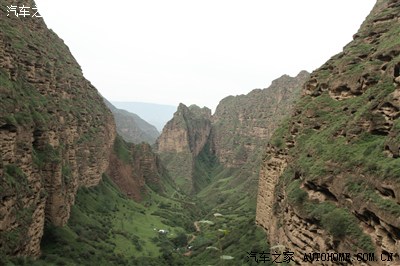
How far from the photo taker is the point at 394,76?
31.1 metres

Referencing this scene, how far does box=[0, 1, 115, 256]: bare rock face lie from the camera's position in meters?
39.4

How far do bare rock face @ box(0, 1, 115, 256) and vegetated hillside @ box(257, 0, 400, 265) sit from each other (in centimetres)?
2722

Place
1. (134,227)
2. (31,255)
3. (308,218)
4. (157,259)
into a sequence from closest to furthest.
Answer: (308,218), (31,255), (157,259), (134,227)

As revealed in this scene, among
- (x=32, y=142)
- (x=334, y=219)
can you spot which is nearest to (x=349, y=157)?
(x=334, y=219)

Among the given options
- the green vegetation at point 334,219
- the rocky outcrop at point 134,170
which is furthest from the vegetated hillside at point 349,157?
the rocky outcrop at point 134,170

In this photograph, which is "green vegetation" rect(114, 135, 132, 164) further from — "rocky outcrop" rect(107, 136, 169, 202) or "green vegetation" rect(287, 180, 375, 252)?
"green vegetation" rect(287, 180, 375, 252)

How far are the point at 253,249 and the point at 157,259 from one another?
25350mm

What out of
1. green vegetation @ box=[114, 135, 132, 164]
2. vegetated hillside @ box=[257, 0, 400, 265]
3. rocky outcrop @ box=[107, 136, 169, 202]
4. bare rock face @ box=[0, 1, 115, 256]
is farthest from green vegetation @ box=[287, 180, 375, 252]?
green vegetation @ box=[114, 135, 132, 164]

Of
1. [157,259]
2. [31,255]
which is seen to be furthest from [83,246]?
[157,259]

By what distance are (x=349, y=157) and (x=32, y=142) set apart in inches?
1544

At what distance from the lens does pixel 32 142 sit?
49.8m

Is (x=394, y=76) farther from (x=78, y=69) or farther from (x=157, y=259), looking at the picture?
(x=78, y=69)

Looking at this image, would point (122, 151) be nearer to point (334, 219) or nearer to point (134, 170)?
point (134, 170)

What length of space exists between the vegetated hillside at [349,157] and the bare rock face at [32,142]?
27.2 metres
